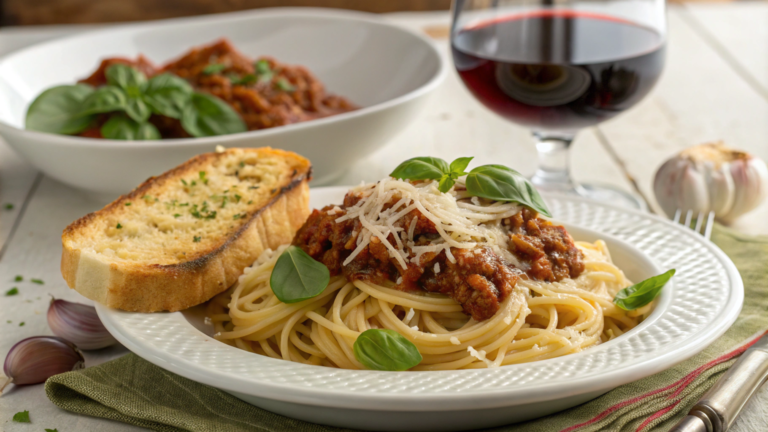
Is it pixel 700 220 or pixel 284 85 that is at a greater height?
pixel 284 85

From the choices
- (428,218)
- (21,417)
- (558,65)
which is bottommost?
(21,417)

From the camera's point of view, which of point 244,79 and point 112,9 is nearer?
point 244,79

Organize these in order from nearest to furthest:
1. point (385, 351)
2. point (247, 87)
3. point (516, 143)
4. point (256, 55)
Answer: point (385, 351)
point (247, 87)
point (516, 143)
point (256, 55)

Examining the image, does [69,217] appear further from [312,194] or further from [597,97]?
[597,97]

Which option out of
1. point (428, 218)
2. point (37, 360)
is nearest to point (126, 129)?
point (37, 360)

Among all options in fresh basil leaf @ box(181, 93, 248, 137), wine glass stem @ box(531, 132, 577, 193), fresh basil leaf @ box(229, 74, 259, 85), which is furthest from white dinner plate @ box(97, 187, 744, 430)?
fresh basil leaf @ box(229, 74, 259, 85)

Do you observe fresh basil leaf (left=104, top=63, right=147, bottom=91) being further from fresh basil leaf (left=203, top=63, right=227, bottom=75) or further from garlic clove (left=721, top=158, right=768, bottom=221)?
garlic clove (left=721, top=158, right=768, bottom=221)

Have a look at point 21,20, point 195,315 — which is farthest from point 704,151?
point 21,20

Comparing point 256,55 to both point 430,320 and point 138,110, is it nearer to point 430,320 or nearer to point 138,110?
point 138,110

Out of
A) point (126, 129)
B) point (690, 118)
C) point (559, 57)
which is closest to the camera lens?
point (559, 57)
